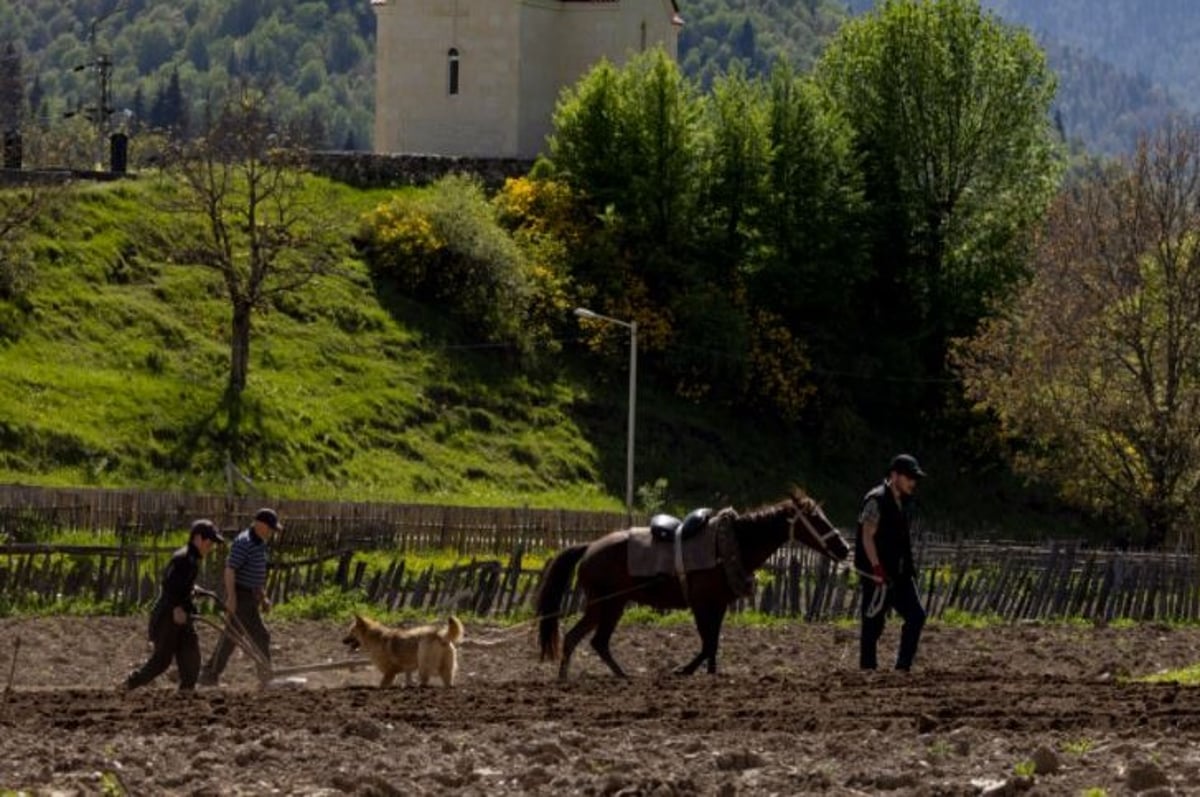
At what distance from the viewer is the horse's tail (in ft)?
89.9

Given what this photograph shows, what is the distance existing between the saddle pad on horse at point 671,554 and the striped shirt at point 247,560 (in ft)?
12.2

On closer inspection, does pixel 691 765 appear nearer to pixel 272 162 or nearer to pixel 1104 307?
pixel 1104 307

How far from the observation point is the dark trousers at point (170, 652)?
25359 mm

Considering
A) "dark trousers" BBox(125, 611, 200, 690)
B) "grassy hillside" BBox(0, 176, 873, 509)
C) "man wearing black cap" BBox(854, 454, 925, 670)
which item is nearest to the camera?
"dark trousers" BBox(125, 611, 200, 690)

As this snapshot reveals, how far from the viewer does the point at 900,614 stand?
26391 millimetres

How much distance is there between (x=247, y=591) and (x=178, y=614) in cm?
138

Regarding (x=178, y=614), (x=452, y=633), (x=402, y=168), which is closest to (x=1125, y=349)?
(x=402, y=168)

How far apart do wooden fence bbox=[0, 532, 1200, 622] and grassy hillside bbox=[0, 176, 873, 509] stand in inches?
669

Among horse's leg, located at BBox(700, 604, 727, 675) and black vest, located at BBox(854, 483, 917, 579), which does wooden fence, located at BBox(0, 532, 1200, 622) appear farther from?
black vest, located at BBox(854, 483, 917, 579)

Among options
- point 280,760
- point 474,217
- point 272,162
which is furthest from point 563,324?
point 280,760

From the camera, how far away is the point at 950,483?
75625 millimetres

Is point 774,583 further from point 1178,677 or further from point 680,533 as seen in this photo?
point 1178,677

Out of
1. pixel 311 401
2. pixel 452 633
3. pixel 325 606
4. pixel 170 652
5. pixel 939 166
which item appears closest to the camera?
pixel 452 633

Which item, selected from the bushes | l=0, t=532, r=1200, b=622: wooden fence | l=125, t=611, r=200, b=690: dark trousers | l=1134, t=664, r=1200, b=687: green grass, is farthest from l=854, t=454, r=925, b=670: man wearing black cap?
the bushes
